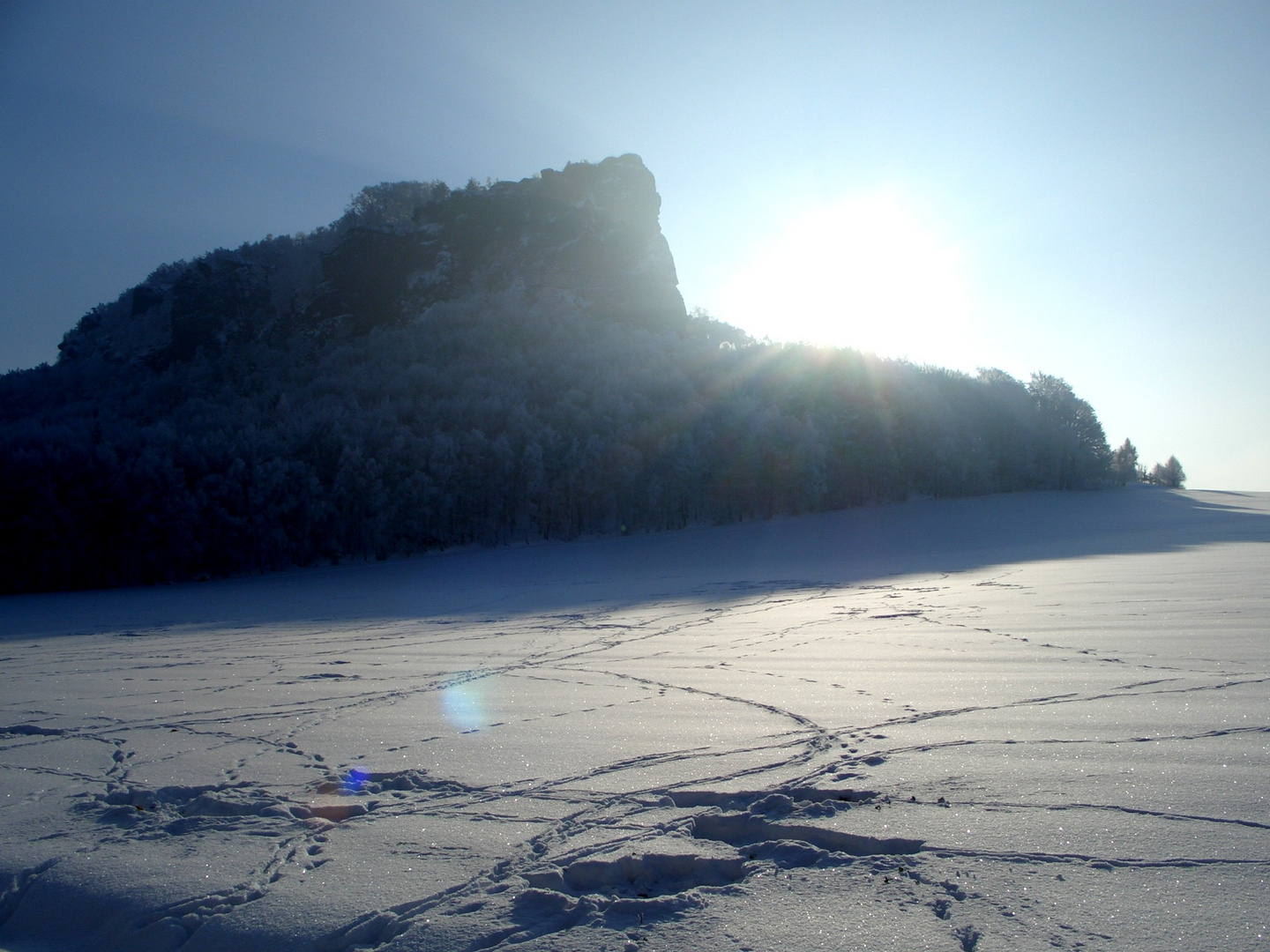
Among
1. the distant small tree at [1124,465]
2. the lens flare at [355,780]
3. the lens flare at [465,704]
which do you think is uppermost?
the distant small tree at [1124,465]

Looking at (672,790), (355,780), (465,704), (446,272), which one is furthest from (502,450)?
(446,272)

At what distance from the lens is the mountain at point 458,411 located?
72.8 feet

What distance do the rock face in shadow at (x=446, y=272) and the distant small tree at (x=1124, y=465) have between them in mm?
27005

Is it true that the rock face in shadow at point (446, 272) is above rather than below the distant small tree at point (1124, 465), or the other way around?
above

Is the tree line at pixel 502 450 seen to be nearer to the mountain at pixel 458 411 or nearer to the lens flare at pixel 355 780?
the mountain at pixel 458 411

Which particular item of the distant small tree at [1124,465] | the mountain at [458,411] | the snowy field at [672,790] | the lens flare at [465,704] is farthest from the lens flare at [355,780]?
the distant small tree at [1124,465]

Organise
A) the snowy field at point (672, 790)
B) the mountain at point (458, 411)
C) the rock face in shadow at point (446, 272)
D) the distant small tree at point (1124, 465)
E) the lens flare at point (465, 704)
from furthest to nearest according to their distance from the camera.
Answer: the rock face in shadow at point (446, 272) < the distant small tree at point (1124, 465) < the mountain at point (458, 411) < the lens flare at point (465, 704) < the snowy field at point (672, 790)

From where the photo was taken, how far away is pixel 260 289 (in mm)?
53781

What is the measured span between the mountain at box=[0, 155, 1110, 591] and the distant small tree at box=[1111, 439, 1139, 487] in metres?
4.11

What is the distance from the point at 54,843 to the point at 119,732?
185cm

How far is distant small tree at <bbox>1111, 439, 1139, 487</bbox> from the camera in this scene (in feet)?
134

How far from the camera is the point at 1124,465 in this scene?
145 ft

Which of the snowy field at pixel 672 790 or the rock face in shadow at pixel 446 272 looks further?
the rock face in shadow at pixel 446 272

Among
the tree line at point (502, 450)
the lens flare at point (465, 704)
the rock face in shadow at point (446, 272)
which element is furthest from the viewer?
the rock face in shadow at point (446, 272)
